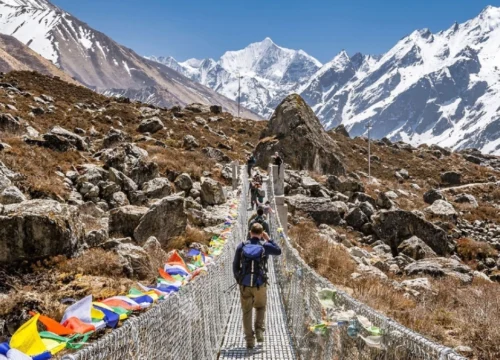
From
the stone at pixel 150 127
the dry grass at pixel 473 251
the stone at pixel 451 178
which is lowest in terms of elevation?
the dry grass at pixel 473 251

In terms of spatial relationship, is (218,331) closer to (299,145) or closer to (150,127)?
(299,145)

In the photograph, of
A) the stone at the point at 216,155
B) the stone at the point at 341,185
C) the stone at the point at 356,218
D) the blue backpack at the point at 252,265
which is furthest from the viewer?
the stone at the point at 216,155

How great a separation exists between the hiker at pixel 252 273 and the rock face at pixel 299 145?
Answer: 2590 centimetres

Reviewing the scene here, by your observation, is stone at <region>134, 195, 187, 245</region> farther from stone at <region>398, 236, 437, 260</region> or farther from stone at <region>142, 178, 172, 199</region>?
stone at <region>398, 236, 437, 260</region>

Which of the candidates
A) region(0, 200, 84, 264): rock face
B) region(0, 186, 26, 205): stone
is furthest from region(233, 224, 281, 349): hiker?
region(0, 186, 26, 205): stone

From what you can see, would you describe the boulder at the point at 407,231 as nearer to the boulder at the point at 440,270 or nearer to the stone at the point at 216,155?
the boulder at the point at 440,270

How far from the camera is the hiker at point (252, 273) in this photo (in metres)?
6.25

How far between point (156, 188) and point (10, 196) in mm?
6543

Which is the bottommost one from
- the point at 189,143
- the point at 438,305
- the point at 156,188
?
the point at 438,305

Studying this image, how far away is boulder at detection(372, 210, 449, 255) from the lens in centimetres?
1994

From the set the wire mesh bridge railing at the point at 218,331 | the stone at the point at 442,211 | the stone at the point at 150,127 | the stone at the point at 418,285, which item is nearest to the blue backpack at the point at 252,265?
the wire mesh bridge railing at the point at 218,331

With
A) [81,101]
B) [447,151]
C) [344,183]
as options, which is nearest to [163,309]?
[344,183]

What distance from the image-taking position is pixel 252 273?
20.6 feet

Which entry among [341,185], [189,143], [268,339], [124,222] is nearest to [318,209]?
[341,185]
